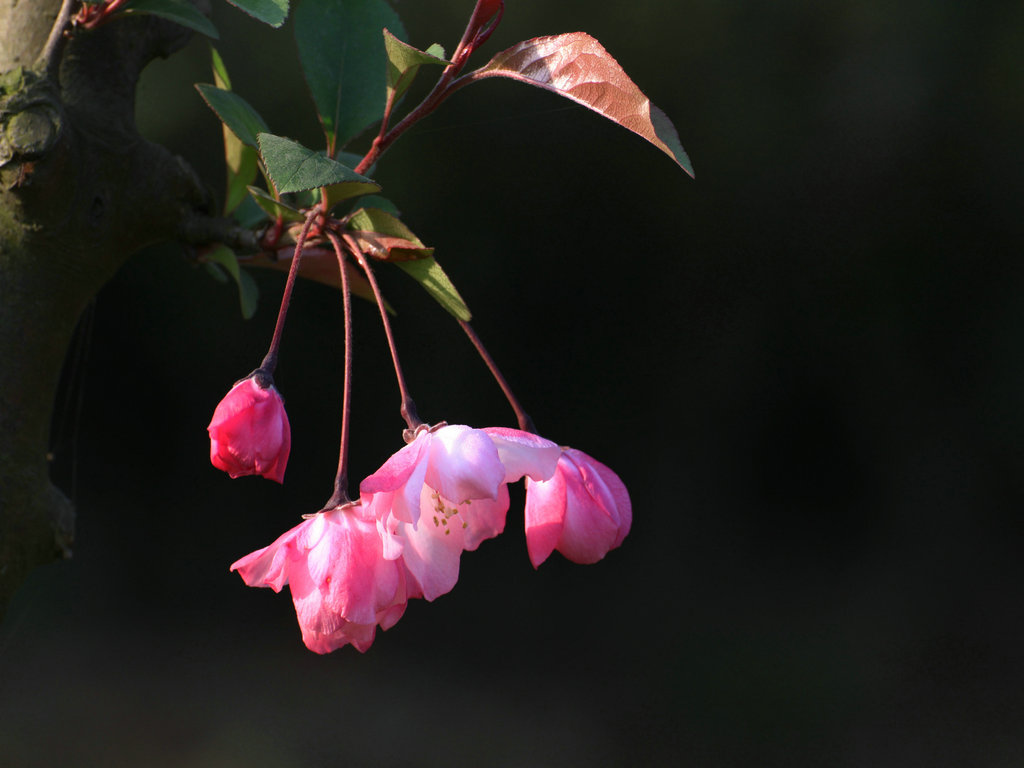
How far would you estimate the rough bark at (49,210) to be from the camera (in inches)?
13.1

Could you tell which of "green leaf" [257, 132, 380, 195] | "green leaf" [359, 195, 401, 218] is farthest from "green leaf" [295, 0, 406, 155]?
"green leaf" [257, 132, 380, 195]

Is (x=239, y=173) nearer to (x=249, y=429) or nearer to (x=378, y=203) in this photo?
(x=378, y=203)

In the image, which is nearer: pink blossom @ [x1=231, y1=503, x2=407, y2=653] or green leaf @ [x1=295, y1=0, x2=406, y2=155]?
pink blossom @ [x1=231, y1=503, x2=407, y2=653]

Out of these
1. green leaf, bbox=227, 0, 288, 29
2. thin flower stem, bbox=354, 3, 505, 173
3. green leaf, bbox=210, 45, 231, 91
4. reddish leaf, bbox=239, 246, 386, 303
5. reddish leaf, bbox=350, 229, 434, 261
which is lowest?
reddish leaf, bbox=239, 246, 386, 303

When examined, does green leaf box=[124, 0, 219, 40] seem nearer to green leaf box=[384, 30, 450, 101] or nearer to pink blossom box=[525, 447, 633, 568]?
green leaf box=[384, 30, 450, 101]

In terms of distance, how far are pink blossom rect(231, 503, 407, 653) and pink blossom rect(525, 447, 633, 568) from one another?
0.05m

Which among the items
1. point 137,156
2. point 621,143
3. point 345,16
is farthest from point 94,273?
point 621,143

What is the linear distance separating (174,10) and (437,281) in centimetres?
15

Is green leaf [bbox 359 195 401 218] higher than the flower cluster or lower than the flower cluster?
higher

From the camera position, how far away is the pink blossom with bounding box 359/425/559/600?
0.28 m

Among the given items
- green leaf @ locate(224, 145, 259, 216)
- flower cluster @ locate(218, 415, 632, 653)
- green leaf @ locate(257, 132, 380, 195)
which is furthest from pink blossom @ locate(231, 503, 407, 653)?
green leaf @ locate(224, 145, 259, 216)

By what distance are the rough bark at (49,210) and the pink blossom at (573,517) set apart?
20 centimetres

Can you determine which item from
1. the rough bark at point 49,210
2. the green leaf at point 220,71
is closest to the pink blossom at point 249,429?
the rough bark at point 49,210

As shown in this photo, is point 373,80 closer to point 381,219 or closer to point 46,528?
point 381,219
